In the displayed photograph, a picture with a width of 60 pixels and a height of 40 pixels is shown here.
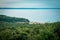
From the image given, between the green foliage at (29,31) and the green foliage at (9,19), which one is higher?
the green foliage at (9,19)

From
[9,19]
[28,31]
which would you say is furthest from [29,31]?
[9,19]

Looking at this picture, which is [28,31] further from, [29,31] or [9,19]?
[9,19]

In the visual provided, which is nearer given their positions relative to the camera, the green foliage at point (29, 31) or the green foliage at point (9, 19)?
the green foliage at point (29, 31)

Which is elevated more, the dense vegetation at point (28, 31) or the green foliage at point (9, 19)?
the green foliage at point (9, 19)

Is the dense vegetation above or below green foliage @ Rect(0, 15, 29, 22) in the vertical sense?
below

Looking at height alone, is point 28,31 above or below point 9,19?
below

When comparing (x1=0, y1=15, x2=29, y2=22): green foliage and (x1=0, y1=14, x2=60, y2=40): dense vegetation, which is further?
(x1=0, y1=15, x2=29, y2=22): green foliage

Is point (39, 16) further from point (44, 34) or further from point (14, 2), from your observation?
point (14, 2)

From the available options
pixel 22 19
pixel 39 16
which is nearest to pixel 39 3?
pixel 39 16
